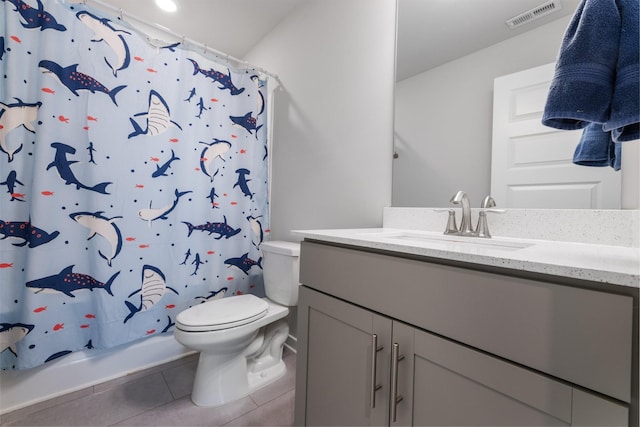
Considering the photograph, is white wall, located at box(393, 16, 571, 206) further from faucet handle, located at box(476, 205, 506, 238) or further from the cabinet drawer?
the cabinet drawer

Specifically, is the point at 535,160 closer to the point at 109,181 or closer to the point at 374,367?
the point at 374,367

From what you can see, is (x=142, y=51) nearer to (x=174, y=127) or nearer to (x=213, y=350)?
(x=174, y=127)

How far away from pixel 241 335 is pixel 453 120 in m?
1.41

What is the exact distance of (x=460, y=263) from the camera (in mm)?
646

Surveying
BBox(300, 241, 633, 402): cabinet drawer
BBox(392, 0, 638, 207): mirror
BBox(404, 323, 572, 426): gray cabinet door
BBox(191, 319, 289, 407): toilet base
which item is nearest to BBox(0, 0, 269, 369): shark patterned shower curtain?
BBox(191, 319, 289, 407): toilet base

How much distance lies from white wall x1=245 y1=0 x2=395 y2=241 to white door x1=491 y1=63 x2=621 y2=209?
0.48 metres

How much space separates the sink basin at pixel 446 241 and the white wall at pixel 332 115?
1.10 ft

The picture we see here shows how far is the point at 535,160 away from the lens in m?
0.98

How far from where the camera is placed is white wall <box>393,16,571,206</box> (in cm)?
103

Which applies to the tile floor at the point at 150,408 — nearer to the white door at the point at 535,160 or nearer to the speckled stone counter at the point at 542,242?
the speckled stone counter at the point at 542,242

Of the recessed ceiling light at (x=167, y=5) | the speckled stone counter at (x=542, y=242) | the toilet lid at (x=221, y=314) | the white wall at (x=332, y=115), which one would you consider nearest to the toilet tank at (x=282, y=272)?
the toilet lid at (x=221, y=314)

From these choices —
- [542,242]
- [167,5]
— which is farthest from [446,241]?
[167,5]

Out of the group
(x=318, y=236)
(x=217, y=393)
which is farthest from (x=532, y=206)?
(x=217, y=393)

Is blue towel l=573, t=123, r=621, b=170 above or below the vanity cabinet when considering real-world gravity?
above
